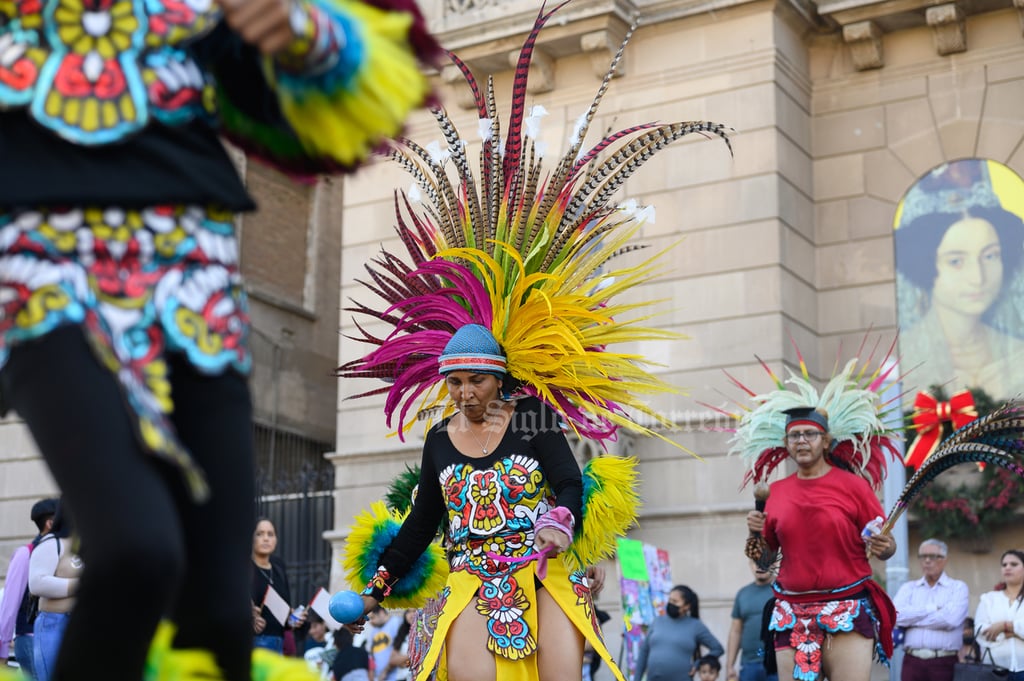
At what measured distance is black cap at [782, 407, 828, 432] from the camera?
908 centimetres

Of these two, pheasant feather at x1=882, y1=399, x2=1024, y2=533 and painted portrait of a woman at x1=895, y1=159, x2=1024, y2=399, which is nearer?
pheasant feather at x1=882, y1=399, x2=1024, y2=533

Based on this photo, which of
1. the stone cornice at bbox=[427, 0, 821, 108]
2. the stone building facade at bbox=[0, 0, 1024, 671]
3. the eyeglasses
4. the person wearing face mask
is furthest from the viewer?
the stone cornice at bbox=[427, 0, 821, 108]

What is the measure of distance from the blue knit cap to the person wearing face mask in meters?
5.40

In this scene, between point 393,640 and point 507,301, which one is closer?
point 507,301

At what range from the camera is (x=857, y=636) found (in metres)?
8.66

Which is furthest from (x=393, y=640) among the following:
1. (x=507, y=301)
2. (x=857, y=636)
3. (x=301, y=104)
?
(x=301, y=104)

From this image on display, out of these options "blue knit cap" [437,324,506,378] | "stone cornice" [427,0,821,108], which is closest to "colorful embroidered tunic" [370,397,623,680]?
"blue knit cap" [437,324,506,378]

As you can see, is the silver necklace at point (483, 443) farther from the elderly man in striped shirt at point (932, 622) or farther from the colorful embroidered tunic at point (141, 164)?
the elderly man in striped shirt at point (932, 622)

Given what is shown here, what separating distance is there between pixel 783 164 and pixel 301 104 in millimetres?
13058

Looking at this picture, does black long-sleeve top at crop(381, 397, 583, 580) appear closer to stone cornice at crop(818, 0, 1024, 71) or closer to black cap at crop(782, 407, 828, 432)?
black cap at crop(782, 407, 828, 432)

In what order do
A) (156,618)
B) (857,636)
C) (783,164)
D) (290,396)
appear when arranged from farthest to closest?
(290,396) < (783,164) < (857,636) < (156,618)

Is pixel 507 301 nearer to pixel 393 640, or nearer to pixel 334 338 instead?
pixel 393 640

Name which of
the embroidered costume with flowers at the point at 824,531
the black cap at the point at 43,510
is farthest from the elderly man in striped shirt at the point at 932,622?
the black cap at the point at 43,510

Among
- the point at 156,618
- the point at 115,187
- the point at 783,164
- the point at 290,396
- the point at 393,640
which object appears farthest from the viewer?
the point at 290,396
